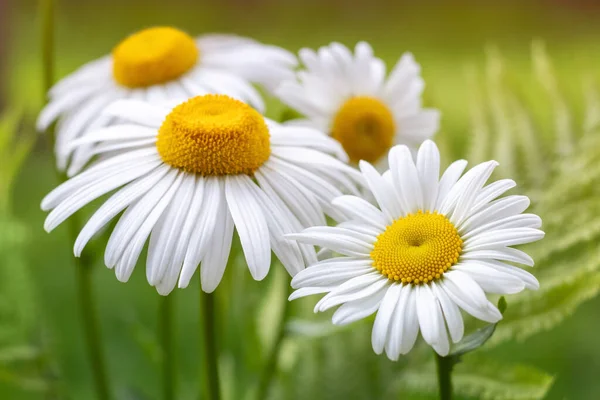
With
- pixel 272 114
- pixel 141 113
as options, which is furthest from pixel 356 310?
pixel 272 114

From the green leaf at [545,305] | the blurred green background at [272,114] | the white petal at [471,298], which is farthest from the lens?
the blurred green background at [272,114]

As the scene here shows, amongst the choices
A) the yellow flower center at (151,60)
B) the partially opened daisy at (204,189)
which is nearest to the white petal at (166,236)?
the partially opened daisy at (204,189)

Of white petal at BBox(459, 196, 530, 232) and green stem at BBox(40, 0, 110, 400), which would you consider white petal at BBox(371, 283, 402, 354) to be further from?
green stem at BBox(40, 0, 110, 400)

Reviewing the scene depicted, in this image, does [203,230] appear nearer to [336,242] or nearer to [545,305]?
[336,242]

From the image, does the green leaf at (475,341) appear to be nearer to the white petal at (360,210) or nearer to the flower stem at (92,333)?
the white petal at (360,210)

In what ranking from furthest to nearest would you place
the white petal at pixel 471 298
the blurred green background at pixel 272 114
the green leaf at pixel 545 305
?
the blurred green background at pixel 272 114 → the green leaf at pixel 545 305 → the white petal at pixel 471 298

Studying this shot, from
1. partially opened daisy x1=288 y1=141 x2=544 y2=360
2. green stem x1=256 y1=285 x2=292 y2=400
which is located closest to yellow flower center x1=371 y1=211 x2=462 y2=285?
partially opened daisy x1=288 y1=141 x2=544 y2=360

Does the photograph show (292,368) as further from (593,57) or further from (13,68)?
(13,68)

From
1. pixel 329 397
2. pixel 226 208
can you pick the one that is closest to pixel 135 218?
pixel 226 208
